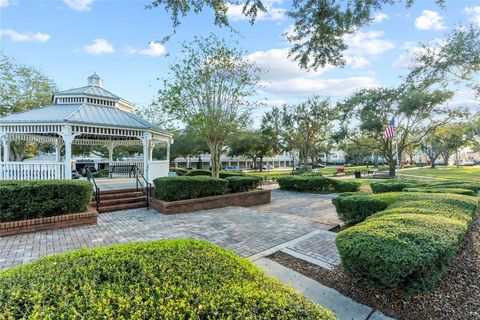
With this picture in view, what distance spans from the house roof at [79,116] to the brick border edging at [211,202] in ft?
12.8

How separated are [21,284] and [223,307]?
149cm

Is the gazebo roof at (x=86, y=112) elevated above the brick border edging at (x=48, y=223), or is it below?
above

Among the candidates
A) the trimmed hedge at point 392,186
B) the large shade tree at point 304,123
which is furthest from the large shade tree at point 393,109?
the trimmed hedge at point 392,186

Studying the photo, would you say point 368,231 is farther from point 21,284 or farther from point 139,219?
point 139,219

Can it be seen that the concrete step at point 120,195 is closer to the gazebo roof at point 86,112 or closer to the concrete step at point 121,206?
the concrete step at point 121,206

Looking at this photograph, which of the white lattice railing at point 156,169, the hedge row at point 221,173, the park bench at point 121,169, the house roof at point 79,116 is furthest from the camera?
the hedge row at point 221,173

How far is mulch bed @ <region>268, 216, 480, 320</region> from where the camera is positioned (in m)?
2.76

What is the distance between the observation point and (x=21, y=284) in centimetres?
173

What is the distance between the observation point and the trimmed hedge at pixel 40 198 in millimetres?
5809

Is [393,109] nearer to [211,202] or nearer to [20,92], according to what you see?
[211,202]

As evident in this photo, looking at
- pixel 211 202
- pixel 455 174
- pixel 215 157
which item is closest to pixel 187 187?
pixel 211 202

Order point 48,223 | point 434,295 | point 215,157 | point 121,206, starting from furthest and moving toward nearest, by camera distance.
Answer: point 215,157 < point 121,206 < point 48,223 < point 434,295

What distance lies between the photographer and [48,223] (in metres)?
6.06

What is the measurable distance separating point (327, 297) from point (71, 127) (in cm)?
1026
